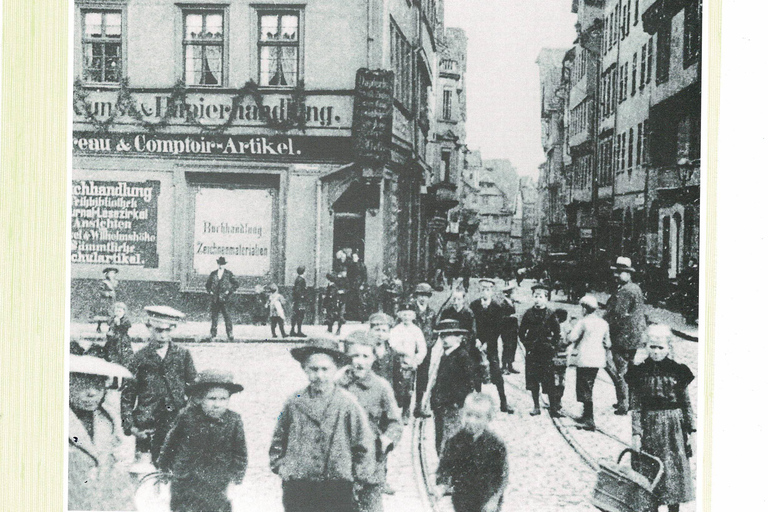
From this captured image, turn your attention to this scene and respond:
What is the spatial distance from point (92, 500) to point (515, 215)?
3636 mm

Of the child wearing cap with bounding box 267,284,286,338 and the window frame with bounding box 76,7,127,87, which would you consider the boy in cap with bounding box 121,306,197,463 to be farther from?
the window frame with bounding box 76,7,127,87

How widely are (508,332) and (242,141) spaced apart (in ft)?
7.83

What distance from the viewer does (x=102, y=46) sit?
5.20 metres

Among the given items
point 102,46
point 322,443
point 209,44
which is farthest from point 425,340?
point 102,46

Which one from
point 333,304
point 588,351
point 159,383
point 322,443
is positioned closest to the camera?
point 322,443

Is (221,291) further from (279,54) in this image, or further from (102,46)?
(102,46)

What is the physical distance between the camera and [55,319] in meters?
5.04

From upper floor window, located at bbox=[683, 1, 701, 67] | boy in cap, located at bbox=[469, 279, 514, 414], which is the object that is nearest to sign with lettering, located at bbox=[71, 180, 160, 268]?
boy in cap, located at bbox=[469, 279, 514, 414]

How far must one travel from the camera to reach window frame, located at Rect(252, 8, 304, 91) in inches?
204

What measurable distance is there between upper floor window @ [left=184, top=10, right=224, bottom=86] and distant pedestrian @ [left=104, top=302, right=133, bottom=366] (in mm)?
1789

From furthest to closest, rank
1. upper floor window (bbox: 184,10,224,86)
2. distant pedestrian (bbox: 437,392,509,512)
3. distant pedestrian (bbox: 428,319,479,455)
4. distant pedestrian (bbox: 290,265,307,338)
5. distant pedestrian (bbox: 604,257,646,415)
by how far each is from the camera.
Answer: upper floor window (bbox: 184,10,224,86), distant pedestrian (bbox: 290,265,307,338), distant pedestrian (bbox: 604,257,646,415), distant pedestrian (bbox: 428,319,479,455), distant pedestrian (bbox: 437,392,509,512)

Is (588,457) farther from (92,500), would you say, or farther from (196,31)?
(196,31)

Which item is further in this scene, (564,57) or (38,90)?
(564,57)

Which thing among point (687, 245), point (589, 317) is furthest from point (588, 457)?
point (687, 245)
